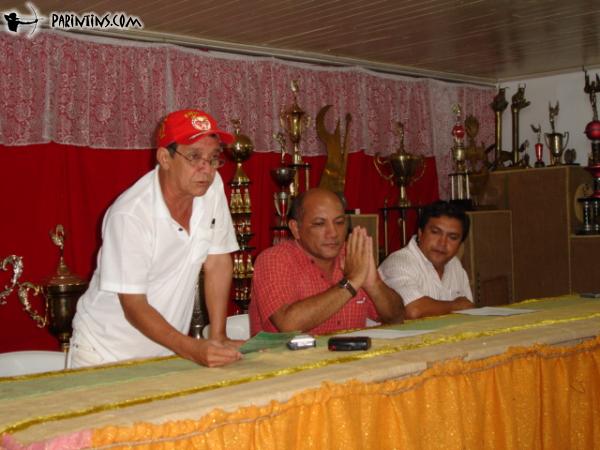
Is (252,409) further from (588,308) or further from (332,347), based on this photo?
(588,308)

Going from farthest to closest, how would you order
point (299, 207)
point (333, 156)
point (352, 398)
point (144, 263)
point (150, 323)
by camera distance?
point (333, 156), point (299, 207), point (144, 263), point (150, 323), point (352, 398)

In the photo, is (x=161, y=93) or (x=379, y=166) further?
(x=379, y=166)

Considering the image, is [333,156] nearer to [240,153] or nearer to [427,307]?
[240,153]

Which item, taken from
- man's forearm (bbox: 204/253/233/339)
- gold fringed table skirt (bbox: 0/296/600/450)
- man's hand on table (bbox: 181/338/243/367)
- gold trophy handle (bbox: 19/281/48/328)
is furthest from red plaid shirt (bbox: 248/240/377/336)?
gold trophy handle (bbox: 19/281/48/328)

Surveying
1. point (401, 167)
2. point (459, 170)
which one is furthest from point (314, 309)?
point (459, 170)

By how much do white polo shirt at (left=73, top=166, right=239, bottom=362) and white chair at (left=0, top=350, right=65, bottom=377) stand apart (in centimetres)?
47

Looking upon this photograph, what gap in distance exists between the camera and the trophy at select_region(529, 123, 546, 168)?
610cm

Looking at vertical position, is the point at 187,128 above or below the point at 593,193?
above

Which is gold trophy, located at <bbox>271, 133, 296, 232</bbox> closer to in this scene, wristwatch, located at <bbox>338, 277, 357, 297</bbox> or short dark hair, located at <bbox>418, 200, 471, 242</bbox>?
short dark hair, located at <bbox>418, 200, 471, 242</bbox>

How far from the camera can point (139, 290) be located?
6.33 ft

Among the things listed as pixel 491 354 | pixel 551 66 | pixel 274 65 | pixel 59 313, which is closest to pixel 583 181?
pixel 551 66

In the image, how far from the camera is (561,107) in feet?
20.6

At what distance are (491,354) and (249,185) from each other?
3.33 metres

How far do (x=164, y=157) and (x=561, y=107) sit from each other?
495 cm
